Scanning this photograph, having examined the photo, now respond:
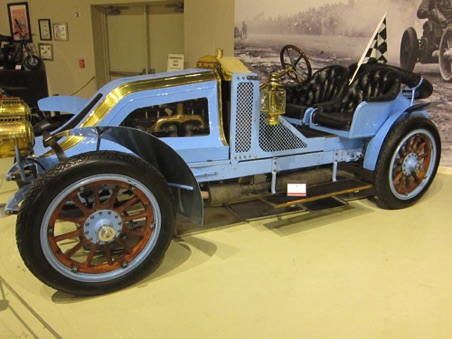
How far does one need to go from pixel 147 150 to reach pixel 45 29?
719 cm

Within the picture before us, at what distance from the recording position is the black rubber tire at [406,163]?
3.44 m

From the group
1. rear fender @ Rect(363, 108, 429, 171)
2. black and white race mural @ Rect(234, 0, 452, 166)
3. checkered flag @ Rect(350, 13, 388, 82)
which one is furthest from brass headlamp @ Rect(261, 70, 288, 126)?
black and white race mural @ Rect(234, 0, 452, 166)

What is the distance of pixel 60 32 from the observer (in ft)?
26.8

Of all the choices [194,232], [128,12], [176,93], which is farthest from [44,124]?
[128,12]

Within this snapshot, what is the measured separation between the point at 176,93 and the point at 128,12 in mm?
5603

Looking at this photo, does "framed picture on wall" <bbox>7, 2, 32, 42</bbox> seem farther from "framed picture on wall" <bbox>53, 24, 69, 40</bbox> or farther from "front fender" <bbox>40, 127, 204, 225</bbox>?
"front fender" <bbox>40, 127, 204, 225</bbox>

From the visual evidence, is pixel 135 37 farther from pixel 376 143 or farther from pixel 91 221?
pixel 91 221

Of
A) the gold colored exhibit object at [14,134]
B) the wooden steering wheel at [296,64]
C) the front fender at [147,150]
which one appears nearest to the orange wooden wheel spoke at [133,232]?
the front fender at [147,150]

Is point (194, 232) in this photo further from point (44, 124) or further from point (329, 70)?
point (329, 70)

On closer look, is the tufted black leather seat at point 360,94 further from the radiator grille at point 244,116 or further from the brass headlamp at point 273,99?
the radiator grille at point 244,116

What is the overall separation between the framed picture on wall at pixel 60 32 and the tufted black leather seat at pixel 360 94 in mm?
6288

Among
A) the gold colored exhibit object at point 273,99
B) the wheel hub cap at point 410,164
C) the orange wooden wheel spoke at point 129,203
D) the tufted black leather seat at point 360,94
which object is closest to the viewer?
the orange wooden wheel spoke at point 129,203

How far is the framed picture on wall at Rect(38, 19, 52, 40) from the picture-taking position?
8.30m

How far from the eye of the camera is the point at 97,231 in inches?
89.4
